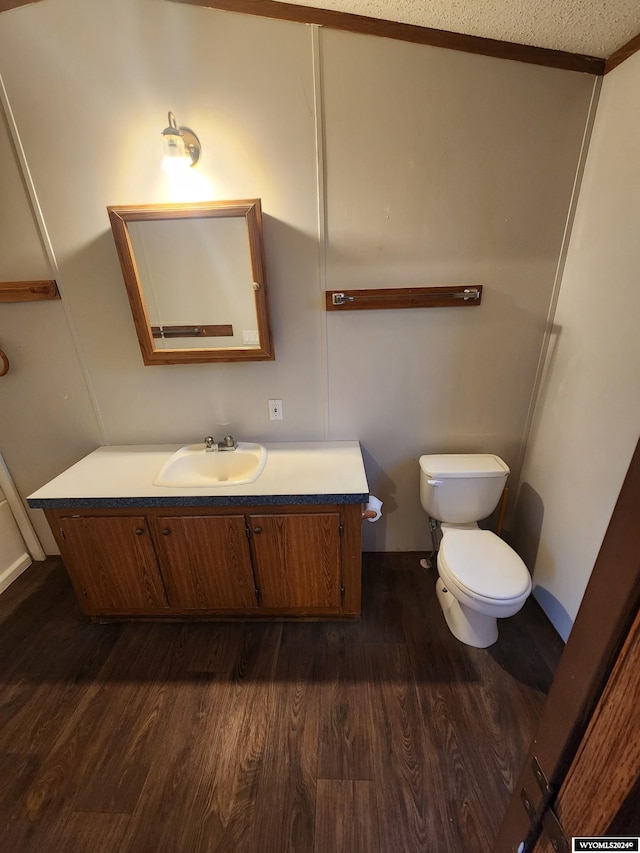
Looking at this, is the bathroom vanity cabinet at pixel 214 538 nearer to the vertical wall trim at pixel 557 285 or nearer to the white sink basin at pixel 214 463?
the white sink basin at pixel 214 463

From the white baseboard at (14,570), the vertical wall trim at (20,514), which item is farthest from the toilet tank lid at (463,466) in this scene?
the white baseboard at (14,570)

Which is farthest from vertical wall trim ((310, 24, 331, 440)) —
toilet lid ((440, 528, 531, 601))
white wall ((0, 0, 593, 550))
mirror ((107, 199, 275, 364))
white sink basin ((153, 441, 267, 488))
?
toilet lid ((440, 528, 531, 601))

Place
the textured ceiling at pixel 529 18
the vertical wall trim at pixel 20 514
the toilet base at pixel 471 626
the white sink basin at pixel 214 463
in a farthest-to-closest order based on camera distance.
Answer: the vertical wall trim at pixel 20 514 → the white sink basin at pixel 214 463 → the toilet base at pixel 471 626 → the textured ceiling at pixel 529 18

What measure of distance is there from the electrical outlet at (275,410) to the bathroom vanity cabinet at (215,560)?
0.54m

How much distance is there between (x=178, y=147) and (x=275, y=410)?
3.78 ft

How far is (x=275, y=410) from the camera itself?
6.28 ft

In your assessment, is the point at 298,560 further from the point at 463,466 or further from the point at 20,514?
the point at 20,514

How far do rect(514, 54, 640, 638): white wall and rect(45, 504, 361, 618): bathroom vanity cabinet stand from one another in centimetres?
94

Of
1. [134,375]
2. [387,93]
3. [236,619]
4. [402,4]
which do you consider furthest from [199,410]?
[402,4]

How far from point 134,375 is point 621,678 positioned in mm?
2029

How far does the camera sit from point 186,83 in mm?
1424

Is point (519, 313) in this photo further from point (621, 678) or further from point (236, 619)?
point (236, 619)

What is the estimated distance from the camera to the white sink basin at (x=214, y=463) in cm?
185

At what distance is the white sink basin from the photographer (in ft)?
6.07
